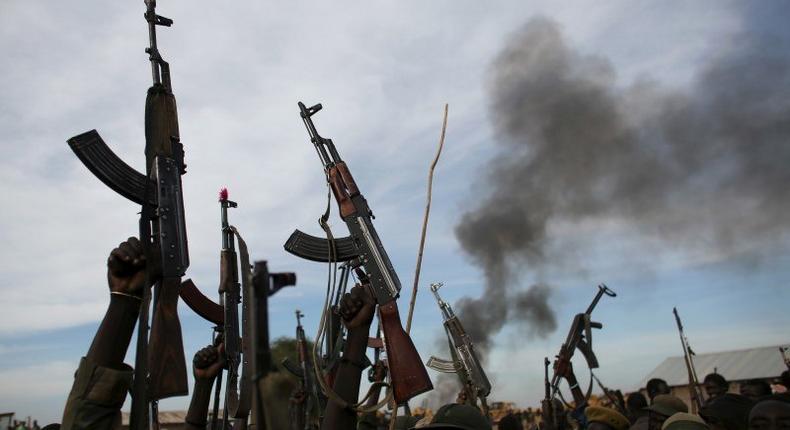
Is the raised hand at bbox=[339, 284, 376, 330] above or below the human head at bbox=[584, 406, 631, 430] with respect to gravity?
above

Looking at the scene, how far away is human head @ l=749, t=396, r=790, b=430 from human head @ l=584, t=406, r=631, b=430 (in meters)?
1.76

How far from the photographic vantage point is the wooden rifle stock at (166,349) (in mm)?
3604

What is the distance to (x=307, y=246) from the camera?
650cm

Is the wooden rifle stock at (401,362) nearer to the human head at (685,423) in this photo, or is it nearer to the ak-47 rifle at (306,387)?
the ak-47 rifle at (306,387)

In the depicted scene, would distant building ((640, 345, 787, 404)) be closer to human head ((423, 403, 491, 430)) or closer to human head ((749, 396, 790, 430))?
human head ((749, 396, 790, 430))

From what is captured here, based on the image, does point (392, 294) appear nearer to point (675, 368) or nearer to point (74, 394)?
point (74, 394)

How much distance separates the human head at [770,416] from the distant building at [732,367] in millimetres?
24916

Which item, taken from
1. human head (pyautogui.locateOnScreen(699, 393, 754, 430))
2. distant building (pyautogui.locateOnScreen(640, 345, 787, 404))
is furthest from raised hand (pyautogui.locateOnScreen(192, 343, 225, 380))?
distant building (pyautogui.locateOnScreen(640, 345, 787, 404))

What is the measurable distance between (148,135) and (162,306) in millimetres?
1192

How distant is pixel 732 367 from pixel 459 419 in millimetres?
30871

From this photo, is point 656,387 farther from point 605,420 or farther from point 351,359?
point 351,359

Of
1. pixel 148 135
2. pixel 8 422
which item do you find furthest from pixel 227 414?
pixel 8 422

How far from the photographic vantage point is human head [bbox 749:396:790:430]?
413 cm

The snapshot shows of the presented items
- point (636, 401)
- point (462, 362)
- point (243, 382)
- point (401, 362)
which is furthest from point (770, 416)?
point (462, 362)
